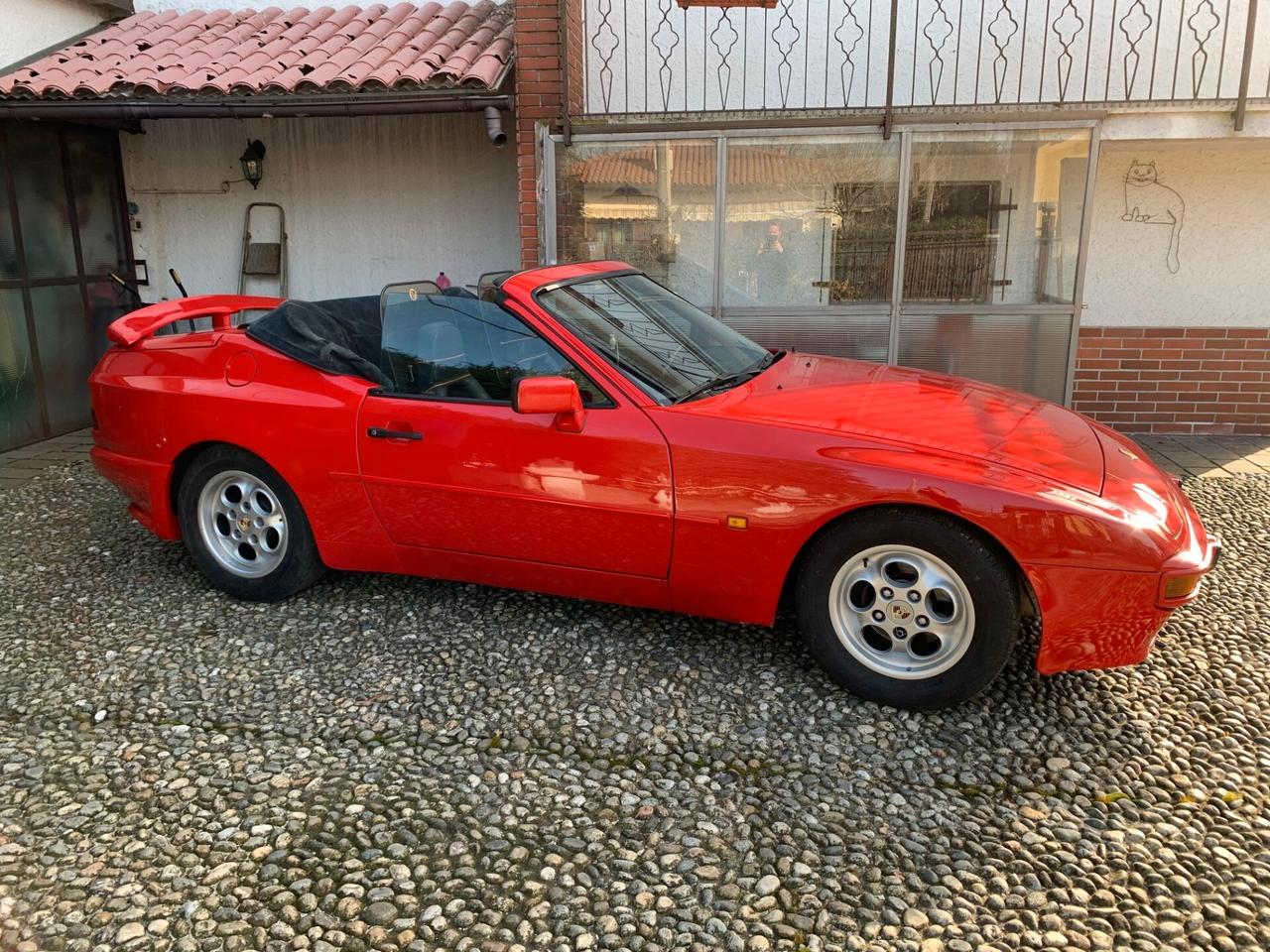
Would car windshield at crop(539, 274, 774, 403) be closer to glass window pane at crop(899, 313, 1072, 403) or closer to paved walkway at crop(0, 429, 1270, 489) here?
glass window pane at crop(899, 313, 1072, 403)

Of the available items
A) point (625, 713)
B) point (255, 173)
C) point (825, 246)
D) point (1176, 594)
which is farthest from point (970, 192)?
point (255, 173)

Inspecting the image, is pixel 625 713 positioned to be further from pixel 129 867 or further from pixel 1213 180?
pixel 1213 180

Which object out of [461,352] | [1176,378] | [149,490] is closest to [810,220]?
[1176,378]

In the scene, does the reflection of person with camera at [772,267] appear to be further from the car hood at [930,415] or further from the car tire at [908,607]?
the car tire at [908,607]

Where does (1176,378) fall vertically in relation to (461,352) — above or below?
below

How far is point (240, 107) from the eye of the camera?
6984 mm

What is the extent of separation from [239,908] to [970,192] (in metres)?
6.30

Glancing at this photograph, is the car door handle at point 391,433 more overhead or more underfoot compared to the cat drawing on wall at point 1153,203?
more underfoot

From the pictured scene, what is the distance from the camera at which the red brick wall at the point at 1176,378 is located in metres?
7.40

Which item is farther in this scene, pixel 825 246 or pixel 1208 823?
pixel 825 246

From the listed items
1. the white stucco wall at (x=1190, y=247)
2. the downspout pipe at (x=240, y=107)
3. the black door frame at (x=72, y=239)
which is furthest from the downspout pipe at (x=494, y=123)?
the white stucco wall at (x=1190, y=247)

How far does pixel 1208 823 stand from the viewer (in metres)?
2.73

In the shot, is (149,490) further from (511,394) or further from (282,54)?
(282,54)

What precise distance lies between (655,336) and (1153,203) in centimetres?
547
